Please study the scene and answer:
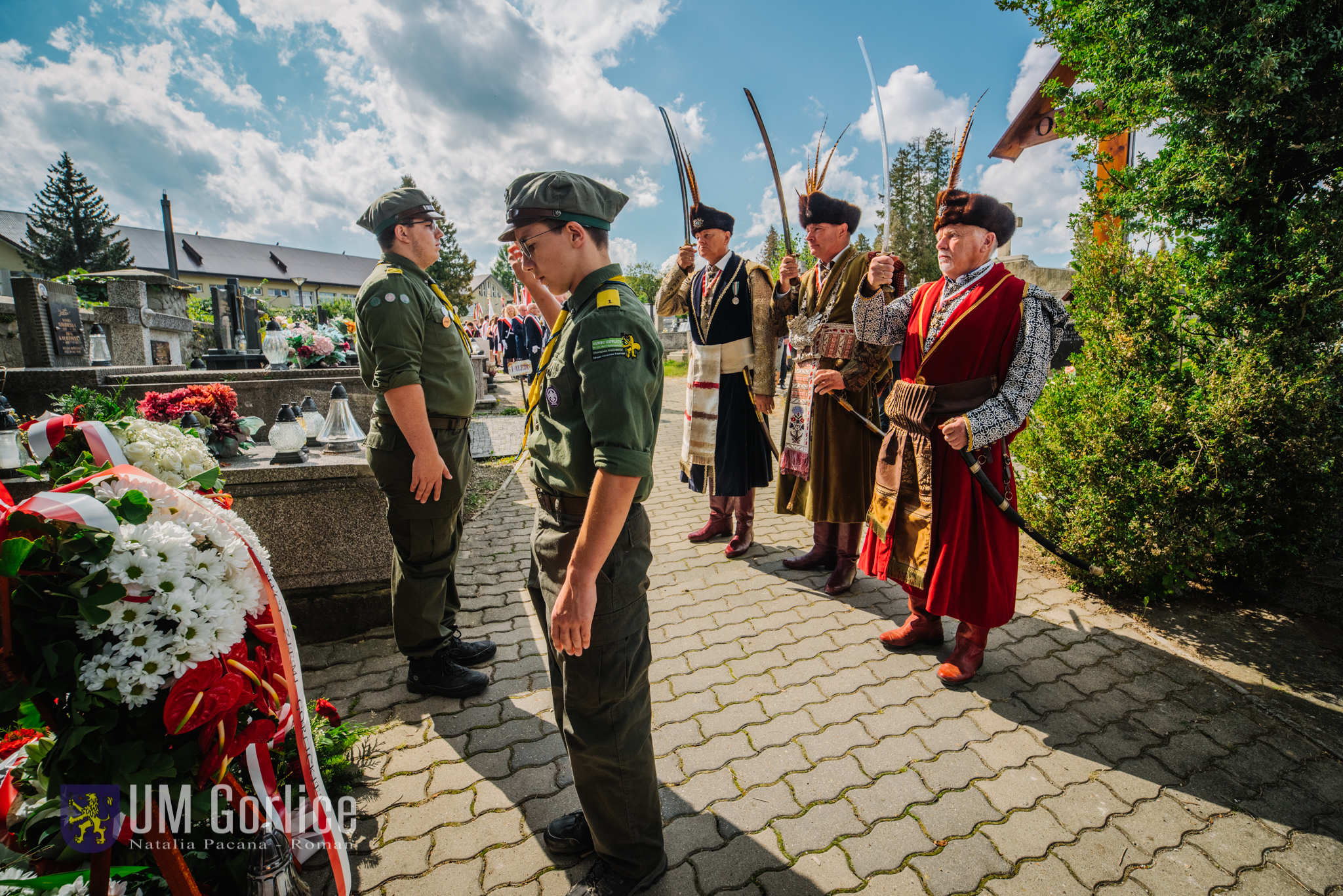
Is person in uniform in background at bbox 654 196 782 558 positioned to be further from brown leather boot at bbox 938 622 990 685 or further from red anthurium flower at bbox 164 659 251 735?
red anthurium flower at bbox 164 659 251 735

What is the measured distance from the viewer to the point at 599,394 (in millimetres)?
1511

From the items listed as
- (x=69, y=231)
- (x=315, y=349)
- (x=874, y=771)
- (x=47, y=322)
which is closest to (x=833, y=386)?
(x=874, y=771)

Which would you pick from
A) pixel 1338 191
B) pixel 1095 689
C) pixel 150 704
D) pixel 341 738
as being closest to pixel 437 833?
pixel 341 738

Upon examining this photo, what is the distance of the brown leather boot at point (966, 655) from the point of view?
2852 mm

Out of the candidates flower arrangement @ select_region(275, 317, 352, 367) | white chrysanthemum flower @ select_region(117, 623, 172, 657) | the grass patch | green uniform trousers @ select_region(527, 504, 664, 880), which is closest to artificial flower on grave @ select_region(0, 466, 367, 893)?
white chrysanthemum flower @ select_region(117, 623, 172, 657)

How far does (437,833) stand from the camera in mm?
2115

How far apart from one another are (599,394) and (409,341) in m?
1.36

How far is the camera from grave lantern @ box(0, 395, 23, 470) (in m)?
2.97

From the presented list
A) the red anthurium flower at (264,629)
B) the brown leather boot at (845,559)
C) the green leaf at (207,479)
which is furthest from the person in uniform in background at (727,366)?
the red anthurium flower at (264,629)

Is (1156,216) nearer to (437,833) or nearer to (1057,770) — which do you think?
(1057,770)

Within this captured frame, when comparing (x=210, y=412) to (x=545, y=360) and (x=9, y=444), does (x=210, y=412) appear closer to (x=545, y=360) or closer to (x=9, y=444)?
(x=9, y=444)

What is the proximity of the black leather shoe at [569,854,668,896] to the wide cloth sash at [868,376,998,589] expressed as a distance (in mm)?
1769

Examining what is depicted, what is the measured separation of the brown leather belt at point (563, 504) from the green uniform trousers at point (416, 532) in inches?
43.2

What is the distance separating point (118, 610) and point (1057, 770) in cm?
306
